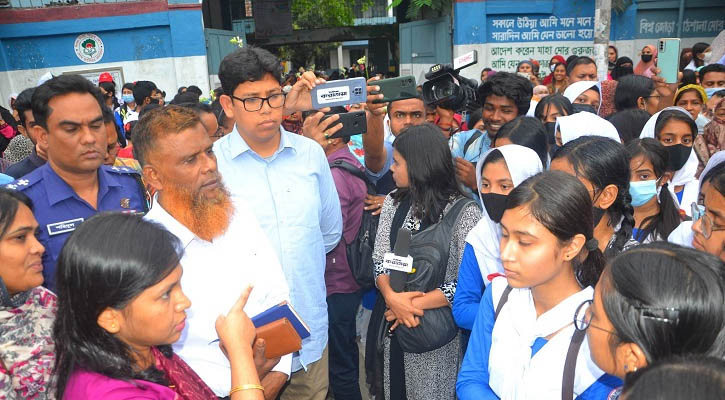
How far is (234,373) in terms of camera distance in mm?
1505

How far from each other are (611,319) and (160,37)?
13.0 metres

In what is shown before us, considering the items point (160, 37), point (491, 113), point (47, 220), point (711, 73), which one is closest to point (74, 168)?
point (47, 220)

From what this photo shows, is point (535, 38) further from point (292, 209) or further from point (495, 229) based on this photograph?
point (292, 209)

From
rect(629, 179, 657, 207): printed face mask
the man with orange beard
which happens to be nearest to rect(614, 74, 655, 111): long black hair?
rect(629, 179, 657, 207): printed face mask

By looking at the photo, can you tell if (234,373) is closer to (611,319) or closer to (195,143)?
(195,143)

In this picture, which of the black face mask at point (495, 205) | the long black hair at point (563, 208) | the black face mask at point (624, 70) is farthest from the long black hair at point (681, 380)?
the black face mask at point (624, 70)

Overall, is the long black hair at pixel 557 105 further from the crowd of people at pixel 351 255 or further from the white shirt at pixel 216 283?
the white shirt at pixel 216 283

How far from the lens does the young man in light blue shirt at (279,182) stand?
7.88ft

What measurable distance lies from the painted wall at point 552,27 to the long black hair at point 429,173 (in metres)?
10.7

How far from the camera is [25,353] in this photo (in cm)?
147

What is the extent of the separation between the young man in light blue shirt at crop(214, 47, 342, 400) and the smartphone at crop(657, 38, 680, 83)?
4302 millimetres

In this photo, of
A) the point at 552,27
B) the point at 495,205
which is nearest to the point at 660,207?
the point at 495,205

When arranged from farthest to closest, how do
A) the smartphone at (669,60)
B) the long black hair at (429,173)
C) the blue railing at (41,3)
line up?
the blue railing at (41,3), the smartphone at (669,60), the long black hair at (429,173)

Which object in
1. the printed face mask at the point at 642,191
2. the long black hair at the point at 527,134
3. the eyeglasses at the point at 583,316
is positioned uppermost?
the long black hair at the point at 527,134
